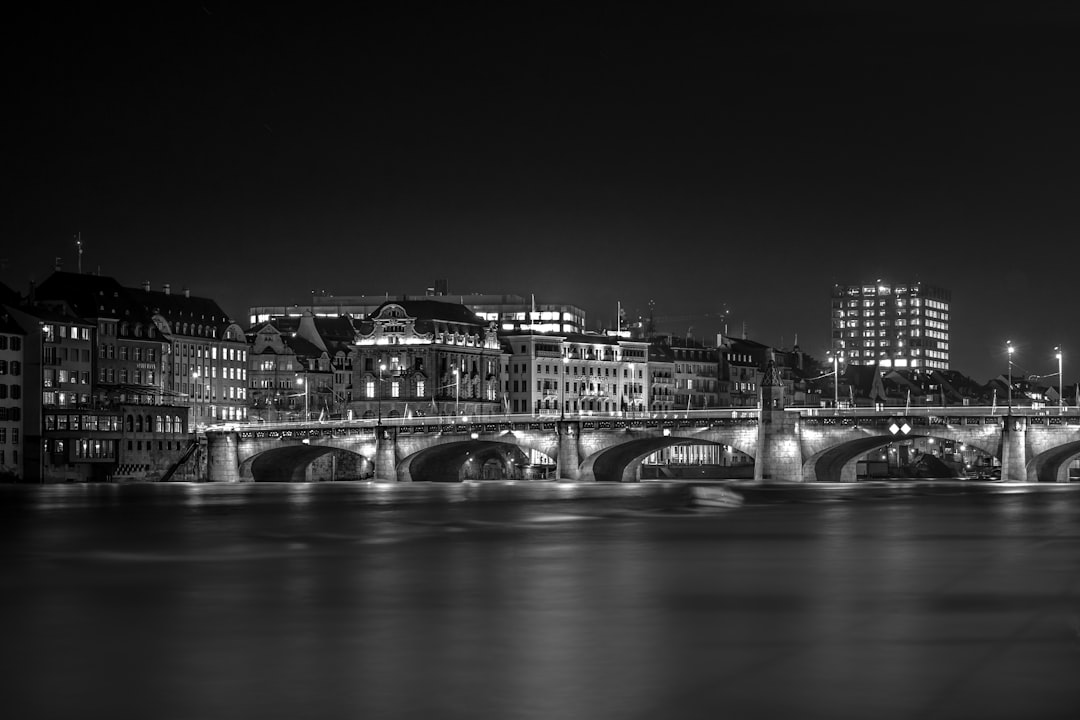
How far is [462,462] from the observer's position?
172250 millimetres

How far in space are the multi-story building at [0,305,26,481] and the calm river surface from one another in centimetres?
7283

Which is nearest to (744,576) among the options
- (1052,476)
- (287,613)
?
(287,613)

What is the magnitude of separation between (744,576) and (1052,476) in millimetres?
105303

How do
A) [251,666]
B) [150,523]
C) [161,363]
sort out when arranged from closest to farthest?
[251,666]
[150,523]
[161,363]

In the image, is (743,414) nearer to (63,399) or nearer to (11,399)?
(11,399)

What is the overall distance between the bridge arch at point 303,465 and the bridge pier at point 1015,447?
57.1m

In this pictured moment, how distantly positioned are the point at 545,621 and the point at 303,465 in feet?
449

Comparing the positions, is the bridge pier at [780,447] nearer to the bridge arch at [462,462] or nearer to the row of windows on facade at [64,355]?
the bridge arch at [462,462]

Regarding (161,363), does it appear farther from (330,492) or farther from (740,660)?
(740,660)

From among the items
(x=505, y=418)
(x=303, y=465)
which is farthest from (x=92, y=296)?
(x=505, y=418)

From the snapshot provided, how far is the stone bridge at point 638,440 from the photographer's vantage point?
138 m

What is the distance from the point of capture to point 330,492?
138 m

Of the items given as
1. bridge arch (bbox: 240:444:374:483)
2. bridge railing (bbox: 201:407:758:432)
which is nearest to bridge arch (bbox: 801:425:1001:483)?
bridge railing (bbox: 201:407:758:432)

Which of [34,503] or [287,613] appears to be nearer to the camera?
[287,613]
